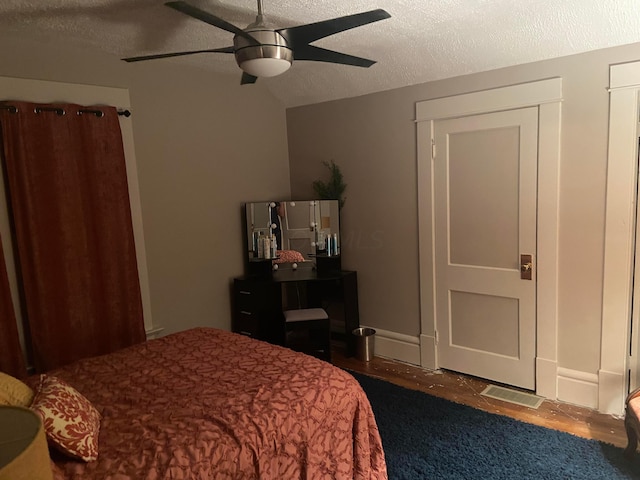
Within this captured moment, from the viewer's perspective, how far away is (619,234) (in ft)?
9.36

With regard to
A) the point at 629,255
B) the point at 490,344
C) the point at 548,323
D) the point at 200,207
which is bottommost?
the point at 490,344

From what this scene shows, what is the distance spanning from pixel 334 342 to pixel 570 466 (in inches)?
91.1

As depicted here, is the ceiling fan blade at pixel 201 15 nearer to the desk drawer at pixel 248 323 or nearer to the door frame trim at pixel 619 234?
the door frame trim at pixel 619 234

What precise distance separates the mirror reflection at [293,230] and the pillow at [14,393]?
235 cm

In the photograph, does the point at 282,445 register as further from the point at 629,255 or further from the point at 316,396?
the point at 629,255

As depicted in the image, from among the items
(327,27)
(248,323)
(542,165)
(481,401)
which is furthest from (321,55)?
(481,401)

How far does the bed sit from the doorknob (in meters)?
1.63

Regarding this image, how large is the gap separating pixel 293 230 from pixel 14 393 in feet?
8.59

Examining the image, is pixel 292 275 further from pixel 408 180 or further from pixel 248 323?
pixel 408 180

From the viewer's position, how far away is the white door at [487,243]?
3.22 m

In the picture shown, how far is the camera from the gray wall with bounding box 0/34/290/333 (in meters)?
3.35

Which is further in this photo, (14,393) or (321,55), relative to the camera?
(321,55)

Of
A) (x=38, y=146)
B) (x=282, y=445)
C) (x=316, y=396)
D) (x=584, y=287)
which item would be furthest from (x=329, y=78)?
(x=282, y=445)

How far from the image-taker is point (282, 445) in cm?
192
